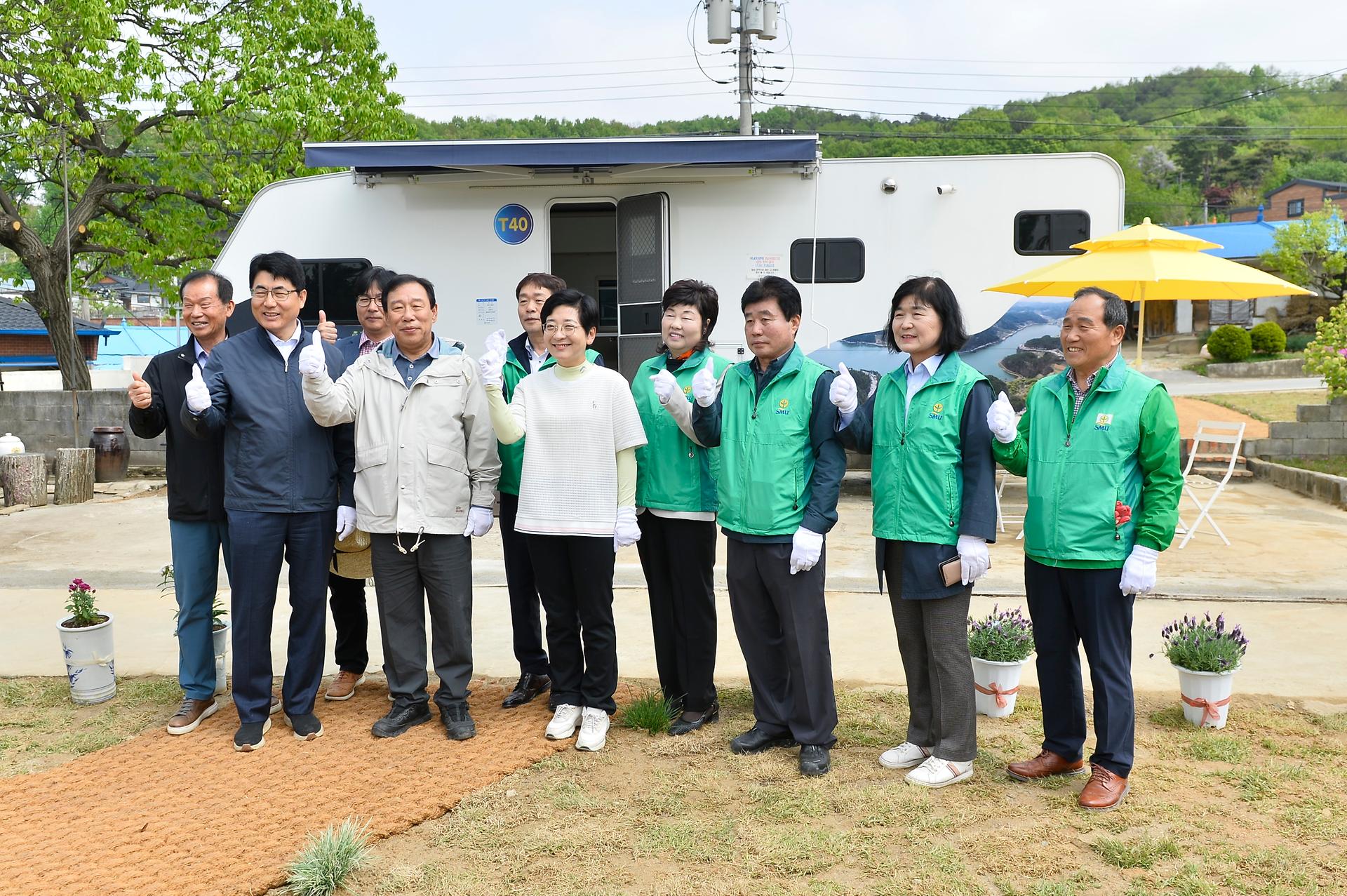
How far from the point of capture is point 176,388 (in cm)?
400

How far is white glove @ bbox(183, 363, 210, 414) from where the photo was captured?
143 inches

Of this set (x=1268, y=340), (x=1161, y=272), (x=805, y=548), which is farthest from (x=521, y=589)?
(x=1268, y=340)

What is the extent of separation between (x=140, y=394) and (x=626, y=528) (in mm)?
1882

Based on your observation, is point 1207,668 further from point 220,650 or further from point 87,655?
point 87,655

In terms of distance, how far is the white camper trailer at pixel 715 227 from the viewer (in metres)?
8.30

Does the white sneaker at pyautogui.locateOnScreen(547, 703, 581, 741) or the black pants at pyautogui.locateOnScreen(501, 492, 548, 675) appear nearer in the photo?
the white sneaker at pyautogui.locateOnScreen(547, 703, 581, 741)

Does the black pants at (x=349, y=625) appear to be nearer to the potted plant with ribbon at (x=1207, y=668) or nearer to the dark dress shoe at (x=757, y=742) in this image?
the dark dress shoe at (x=757, y=742)

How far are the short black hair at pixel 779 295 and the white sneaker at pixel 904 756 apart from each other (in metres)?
1.58

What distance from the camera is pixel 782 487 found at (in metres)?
3.53

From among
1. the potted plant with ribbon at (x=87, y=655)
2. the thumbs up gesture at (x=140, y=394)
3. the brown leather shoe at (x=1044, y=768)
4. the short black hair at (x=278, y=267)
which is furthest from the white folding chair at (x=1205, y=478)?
the potted plant with ribbon at (x=87, y=655)

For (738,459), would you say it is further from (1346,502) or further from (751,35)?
(751,35)

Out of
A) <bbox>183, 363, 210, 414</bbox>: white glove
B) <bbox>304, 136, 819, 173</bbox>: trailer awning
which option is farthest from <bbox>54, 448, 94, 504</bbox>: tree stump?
<bbox>183, 363, 210, 414</bbox>: white glove

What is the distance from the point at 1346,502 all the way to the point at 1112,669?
6.83 metres

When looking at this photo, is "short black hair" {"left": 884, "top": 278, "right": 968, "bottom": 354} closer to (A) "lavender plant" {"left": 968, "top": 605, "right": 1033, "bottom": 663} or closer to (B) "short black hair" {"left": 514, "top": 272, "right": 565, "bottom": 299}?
(A) "lavender plant" {"left": 968, "top": 605, "right": 1033, "bottom": 663}
